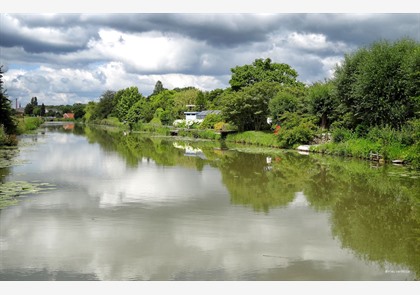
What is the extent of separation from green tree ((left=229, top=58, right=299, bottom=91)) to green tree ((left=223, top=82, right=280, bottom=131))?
1436 cm

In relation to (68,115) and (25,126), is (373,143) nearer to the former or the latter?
(25,126)

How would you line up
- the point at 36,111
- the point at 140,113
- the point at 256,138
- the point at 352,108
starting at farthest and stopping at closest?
the point at 36,111, the point at 140,113, the point at 256,138, the point at 352,108

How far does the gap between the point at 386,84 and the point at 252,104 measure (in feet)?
55.0

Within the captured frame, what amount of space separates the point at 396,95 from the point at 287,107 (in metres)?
11.8

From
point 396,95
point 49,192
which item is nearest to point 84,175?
point 49,192

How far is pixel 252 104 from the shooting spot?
4122 cm

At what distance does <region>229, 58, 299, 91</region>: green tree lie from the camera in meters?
56.5

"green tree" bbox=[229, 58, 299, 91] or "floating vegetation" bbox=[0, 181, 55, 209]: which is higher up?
"green tree" bbox=[229, 58, 299, 91]

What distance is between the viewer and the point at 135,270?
23.6 ft

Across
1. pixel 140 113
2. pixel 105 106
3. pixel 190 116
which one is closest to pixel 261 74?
pixel 190 116

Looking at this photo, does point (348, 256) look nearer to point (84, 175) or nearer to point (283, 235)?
point (283, 235)

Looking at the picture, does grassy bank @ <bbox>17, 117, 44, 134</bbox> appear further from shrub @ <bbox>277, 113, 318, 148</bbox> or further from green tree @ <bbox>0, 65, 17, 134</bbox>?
shrub @ <bbox>277, 113, 318, 148</bbox>

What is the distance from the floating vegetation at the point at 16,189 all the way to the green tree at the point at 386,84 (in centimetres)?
1884

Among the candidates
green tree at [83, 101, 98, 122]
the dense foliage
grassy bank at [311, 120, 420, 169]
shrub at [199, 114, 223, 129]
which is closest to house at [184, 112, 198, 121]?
shrub at [199, 114, 223, 129]
